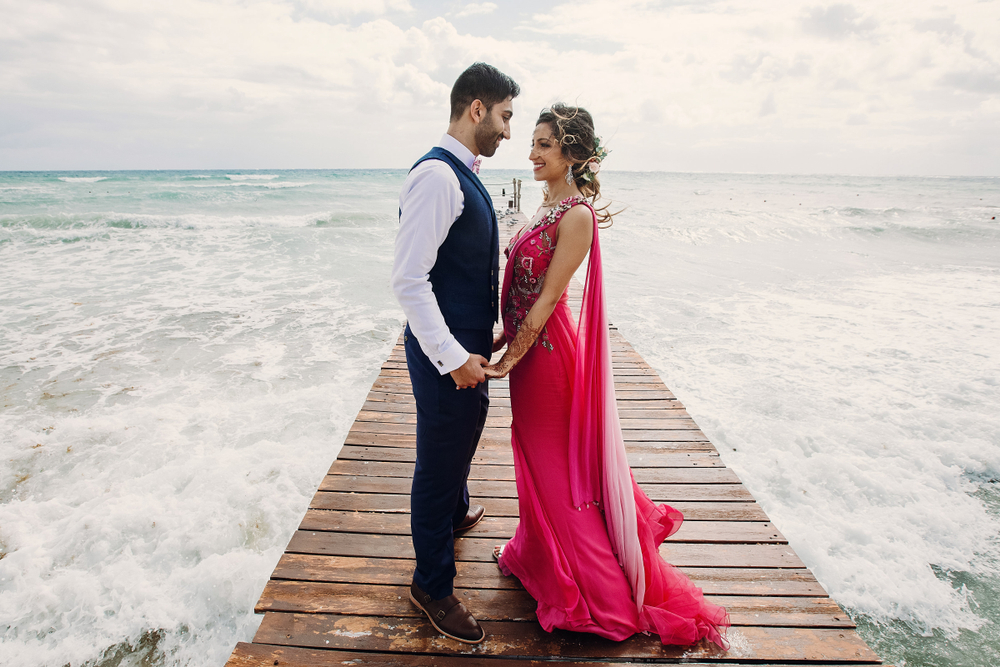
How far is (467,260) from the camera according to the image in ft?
5.69

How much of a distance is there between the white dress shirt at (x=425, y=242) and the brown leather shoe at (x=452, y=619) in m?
1.10

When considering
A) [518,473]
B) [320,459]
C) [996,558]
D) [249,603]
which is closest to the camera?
[518,473]

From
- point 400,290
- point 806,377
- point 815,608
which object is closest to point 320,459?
point 400,290

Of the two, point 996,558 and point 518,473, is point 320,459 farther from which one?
point 996,558

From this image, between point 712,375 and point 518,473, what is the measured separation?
477 centimetres

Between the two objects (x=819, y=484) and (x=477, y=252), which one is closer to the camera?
(x=477, y=252)

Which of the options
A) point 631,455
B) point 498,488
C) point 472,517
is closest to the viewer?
point 472,517

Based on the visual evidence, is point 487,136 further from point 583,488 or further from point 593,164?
point 583,488

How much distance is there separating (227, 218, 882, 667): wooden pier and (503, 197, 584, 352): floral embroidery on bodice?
123 centimetres

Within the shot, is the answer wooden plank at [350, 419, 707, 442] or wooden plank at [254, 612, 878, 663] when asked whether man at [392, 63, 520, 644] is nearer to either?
wooden plank at [254, 612, 878, 663]

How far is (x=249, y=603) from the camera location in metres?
3.04

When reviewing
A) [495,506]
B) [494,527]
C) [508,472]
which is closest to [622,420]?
[508,472]

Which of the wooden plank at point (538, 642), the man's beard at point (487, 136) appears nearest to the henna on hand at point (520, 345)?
the man's beard at point (487, 136)

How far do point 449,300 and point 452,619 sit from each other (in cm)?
134
